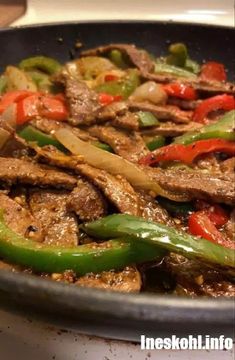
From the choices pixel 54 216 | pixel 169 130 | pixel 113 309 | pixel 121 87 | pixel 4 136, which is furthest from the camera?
pixel 121 87

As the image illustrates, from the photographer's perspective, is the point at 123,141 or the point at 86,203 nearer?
the point at 86,203

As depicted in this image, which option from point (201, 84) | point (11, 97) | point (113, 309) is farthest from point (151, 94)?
point (113, 309)

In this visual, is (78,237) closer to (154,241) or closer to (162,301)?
(154,241)

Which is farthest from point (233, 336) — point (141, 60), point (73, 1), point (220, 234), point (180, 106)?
point (73, 1)

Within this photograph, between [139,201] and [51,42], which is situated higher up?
[51,42]

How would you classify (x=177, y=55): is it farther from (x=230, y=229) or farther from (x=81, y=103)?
(x=230, y=229)

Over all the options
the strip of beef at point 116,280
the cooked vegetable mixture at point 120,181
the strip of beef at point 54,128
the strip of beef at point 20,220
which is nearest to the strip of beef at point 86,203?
the cooked vegetable mixture at point 120,181

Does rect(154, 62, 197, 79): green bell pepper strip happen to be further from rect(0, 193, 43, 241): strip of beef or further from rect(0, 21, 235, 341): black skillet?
rect(0, 21, 235, 341): black skillet

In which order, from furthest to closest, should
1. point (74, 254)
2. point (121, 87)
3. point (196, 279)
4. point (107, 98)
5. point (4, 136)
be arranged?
point (121, 87) < point (107, 98) < point (4, 136) < point (196, 279) < point (74, 254)
